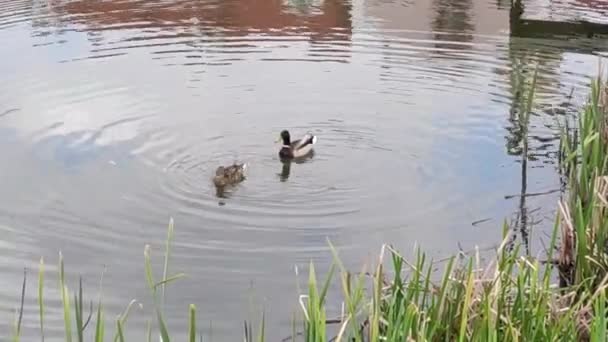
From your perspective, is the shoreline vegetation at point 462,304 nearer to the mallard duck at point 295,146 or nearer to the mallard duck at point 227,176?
the mallard duck at point 227,176

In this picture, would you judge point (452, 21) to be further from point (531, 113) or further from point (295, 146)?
point (295, 146)

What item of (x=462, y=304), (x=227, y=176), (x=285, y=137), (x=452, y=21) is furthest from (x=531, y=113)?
(x=452, y=21)

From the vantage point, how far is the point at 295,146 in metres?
9.29

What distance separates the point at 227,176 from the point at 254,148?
5.14 ft

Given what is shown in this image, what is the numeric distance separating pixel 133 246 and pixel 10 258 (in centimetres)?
93

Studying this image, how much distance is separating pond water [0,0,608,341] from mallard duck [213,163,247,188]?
4.0 inches

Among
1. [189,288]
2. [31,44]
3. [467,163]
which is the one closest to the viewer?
[189,288]

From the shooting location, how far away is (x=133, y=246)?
7305 mm

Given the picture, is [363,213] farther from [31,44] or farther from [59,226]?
[31,44]

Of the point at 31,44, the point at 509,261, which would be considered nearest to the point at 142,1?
the point at 31,44

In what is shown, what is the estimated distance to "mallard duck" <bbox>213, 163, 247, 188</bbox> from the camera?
27.5 ft

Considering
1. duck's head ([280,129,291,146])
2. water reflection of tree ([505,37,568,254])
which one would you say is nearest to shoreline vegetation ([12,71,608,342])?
water reflection of tree ([505,37,568,254])

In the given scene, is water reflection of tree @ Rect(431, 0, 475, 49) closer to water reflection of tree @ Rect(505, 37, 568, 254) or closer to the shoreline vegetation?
water reflection of tree @ Rect(505, 37, 568, 254)

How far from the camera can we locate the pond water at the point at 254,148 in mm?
7082
